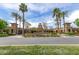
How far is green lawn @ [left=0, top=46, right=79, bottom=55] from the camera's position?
9.89ft

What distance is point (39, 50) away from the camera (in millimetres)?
3025

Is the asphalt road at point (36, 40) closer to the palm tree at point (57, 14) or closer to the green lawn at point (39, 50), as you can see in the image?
the green lawn at point (39, 50)

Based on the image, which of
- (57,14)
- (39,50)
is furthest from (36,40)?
(57,14)

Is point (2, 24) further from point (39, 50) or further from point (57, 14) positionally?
point (57, 14)

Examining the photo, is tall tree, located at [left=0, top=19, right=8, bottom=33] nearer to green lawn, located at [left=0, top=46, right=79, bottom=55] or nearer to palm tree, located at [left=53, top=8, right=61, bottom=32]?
green lawn, located at [left=0, top=46, right=79, bottom=55]

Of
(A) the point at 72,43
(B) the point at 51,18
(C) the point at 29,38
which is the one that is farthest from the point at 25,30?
(A) the point at 72,43

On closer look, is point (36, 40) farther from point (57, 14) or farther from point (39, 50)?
point (57, 14)

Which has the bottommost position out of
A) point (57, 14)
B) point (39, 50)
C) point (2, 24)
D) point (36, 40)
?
point (39, 50)

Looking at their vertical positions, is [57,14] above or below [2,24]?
above

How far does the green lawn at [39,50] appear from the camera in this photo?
3.02 metres

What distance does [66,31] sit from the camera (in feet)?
10.1

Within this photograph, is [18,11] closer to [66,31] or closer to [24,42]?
[24,42]

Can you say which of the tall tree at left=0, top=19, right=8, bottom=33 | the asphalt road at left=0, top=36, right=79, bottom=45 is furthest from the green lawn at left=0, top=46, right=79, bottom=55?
the tall tree at left=0, top=19, right=8, bottom=33
